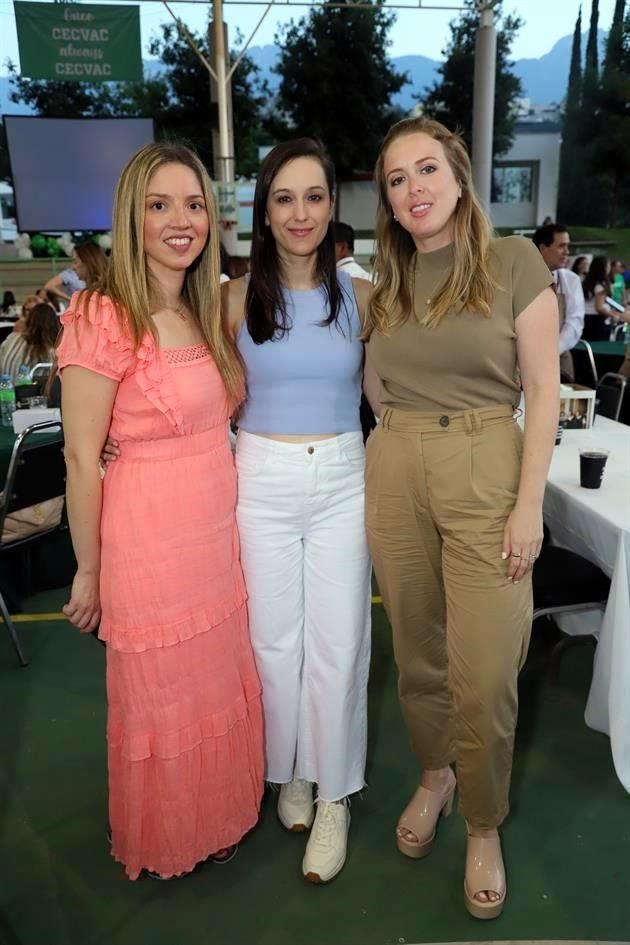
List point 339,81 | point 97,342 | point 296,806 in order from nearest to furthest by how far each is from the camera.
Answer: point 97,342 → point 296,806 → point 339,81

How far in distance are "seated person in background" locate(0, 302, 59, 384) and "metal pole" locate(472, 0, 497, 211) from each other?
8499mm

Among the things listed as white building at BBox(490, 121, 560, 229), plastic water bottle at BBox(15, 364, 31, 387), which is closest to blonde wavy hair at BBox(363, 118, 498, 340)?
plastic water bottle at BBox(15, 364, 31, 387)

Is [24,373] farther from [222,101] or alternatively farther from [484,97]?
[484,97]

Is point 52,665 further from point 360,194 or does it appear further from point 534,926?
point 360,194

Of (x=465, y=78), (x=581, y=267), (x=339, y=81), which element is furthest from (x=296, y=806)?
(x=465, y=78)

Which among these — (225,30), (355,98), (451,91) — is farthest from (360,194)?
(225,30)

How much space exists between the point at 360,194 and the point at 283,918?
20490 millimetres

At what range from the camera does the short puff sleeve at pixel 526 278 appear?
152 centimetres

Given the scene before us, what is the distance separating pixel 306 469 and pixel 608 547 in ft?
3.31

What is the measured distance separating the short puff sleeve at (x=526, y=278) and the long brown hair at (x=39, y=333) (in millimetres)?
3751

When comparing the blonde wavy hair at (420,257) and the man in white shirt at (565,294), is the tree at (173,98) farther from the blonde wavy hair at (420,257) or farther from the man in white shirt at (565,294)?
the blonde wavy hair at (420,257)

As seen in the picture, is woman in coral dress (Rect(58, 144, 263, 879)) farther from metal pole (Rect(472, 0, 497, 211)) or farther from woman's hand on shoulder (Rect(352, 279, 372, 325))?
metal pole (Rect(472, 0, 497, 211))

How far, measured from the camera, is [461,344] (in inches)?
60.9

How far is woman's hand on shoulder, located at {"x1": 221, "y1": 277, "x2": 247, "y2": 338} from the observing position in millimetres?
1784
